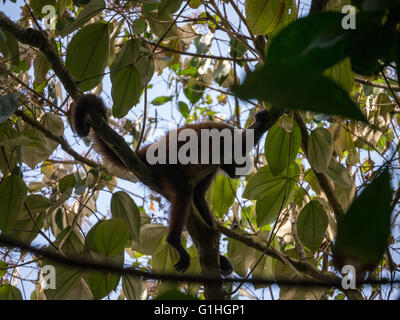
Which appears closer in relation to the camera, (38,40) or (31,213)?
(38,40)

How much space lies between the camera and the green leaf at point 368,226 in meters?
0.58

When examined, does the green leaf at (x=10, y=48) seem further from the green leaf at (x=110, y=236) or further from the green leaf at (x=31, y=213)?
the green leaf at (x=110, y=236)

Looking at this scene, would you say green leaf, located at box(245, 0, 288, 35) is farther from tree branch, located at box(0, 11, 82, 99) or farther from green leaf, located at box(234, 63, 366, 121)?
green leaf, located at box(234, 63, 366, 121)

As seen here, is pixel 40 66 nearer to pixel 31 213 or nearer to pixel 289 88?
pixel 31 213

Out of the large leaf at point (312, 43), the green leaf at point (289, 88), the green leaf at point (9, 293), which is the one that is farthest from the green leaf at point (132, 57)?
the green leaf at point (289, 88)

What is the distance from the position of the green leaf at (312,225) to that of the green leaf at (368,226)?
1609mm

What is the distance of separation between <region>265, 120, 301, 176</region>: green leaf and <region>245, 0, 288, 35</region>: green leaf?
1.68 ft

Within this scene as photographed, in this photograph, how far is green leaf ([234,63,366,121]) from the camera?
1.37ft

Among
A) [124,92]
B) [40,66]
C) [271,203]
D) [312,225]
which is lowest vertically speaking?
[312,225]

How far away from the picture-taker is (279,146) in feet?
6.74

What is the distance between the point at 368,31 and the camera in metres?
0.57

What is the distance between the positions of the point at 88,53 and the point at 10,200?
838 mm

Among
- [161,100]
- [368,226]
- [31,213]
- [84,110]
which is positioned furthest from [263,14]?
[161,100]
